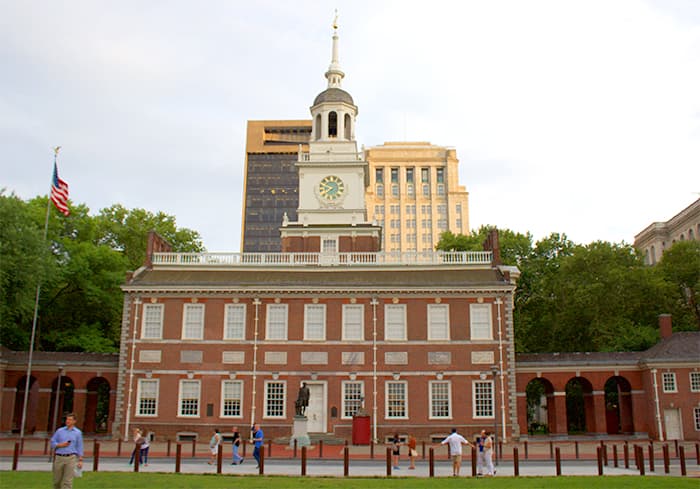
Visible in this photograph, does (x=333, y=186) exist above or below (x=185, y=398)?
above

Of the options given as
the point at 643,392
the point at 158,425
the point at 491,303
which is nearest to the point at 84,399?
the point at 158,425

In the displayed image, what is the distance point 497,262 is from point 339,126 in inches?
675

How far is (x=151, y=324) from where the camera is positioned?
40625 millimetres

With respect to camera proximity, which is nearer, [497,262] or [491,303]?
[491,303]

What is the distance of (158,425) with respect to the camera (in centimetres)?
3916

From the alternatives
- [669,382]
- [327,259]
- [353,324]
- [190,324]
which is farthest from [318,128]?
[669,382]

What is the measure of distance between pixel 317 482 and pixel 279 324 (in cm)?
2141

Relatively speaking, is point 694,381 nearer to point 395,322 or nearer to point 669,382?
point 669,382

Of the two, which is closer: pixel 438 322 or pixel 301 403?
pixel 301 403

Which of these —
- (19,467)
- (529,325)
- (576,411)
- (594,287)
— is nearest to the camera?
(19,467)

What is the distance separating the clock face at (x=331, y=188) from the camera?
5103 centimetres

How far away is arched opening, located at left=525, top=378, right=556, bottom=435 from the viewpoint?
42.9m

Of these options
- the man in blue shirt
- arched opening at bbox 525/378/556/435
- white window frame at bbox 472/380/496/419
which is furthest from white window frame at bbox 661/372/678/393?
the man in blue shirt

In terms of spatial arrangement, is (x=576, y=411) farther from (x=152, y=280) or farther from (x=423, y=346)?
(x=152, y=280)
